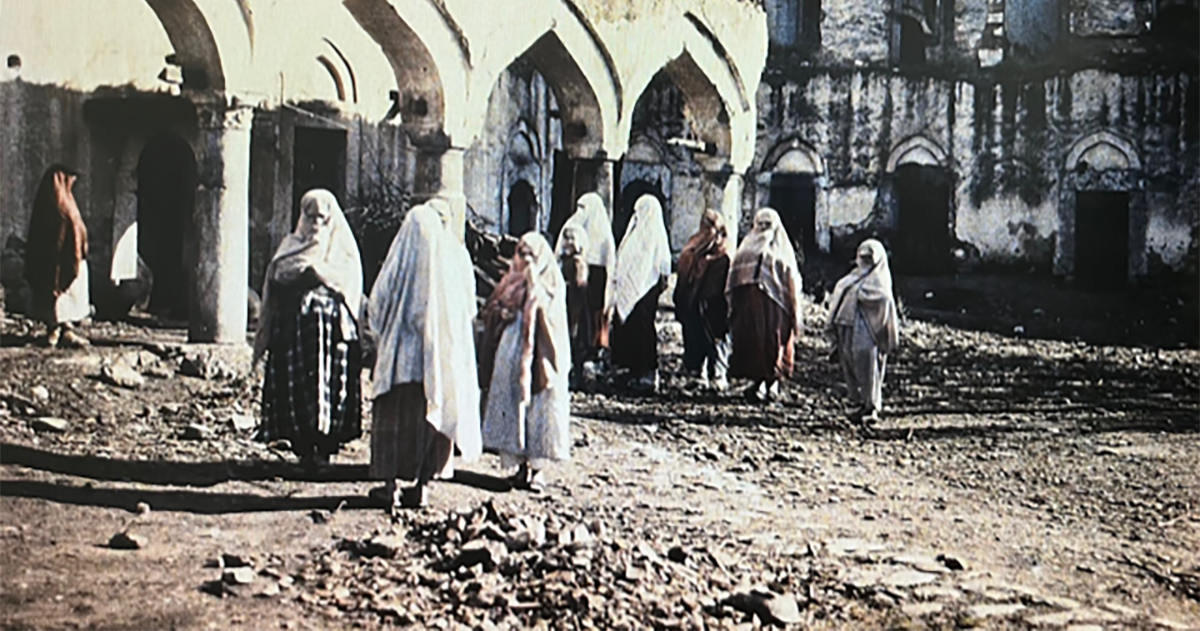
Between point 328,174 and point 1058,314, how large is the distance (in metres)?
8.43

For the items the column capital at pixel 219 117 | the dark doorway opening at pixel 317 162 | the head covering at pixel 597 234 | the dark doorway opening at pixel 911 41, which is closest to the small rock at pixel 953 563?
the head covering at pixel 597 234

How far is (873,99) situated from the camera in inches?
762

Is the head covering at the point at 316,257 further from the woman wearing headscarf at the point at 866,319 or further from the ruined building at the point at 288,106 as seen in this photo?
the woman wearing headscarf at the point at 866,319

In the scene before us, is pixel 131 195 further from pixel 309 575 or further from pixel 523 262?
pixel 309 575

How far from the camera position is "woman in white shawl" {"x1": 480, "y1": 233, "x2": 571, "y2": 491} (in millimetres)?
6312

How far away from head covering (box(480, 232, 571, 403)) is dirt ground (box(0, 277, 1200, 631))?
0.59 metres

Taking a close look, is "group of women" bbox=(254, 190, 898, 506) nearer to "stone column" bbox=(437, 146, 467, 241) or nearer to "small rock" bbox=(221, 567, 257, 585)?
"small rock" bbox=(221, 567, 257, 585)

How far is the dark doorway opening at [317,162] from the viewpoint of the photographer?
12820mm

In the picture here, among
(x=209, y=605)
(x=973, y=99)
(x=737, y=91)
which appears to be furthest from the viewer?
(x=973, y=99)

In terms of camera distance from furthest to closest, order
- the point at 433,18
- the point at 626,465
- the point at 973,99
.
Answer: the point at 973,99 → the point at 433,18 → the point at 626,465

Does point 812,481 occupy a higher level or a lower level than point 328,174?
lower

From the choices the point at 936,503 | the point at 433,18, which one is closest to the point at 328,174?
the point at 433,18

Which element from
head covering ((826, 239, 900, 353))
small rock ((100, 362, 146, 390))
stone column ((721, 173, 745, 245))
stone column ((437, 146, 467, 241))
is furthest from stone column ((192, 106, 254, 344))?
stone column ((721, 173, 745, 245))

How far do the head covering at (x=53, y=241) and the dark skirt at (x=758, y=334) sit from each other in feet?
14.3
